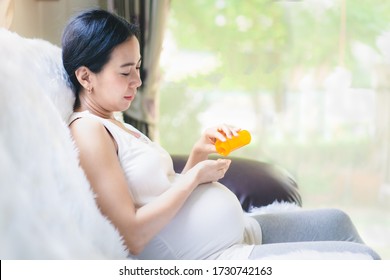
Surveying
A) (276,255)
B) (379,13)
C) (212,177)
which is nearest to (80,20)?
(212,177)

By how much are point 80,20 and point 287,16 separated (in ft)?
4.37

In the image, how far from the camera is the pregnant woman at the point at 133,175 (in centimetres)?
69

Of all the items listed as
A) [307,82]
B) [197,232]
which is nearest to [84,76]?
[197,232]

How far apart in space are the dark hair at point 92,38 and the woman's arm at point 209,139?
0.22 meters

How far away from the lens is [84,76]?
74cm

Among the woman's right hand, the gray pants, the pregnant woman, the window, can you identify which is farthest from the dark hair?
the window

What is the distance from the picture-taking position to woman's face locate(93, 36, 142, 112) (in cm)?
72

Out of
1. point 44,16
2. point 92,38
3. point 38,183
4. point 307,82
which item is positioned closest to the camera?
point 38,183

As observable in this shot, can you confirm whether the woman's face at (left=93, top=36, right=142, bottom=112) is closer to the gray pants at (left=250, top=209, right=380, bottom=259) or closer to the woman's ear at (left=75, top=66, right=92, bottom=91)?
the woman's ear at (left=75, top=66, right=92, bottom=91)

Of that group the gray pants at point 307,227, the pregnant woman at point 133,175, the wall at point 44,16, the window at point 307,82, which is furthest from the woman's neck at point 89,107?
the window at point 307,82

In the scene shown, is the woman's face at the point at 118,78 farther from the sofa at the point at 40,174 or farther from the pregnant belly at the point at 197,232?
the pregnant belly at the point at 197,232

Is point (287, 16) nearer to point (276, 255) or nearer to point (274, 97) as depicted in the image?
point (274, 97)

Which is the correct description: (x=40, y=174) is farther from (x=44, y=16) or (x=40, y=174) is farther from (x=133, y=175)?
(x=44, y=16)

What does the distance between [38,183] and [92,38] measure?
0.23 m
